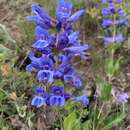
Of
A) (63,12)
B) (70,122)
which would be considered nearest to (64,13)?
(63,12)

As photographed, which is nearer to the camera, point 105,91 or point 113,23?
point 105,91

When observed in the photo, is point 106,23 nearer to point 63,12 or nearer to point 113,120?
point 113,120

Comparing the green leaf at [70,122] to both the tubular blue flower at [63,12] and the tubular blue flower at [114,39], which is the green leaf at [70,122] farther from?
the tubular blue flower at [114,39]

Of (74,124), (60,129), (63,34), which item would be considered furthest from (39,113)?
(63,34)

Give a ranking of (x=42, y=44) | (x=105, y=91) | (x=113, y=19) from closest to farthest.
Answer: (x=42, y=44), (x=105, y=91), (x=113, y=19)

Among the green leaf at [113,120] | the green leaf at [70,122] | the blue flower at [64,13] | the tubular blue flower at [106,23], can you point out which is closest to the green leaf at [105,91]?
the green leaf at [113,120]

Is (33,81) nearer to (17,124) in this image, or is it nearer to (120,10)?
(17,124)

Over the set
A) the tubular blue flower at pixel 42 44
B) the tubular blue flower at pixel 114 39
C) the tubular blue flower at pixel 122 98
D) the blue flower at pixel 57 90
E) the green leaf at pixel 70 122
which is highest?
the tubular blue flower at pixel 42 44

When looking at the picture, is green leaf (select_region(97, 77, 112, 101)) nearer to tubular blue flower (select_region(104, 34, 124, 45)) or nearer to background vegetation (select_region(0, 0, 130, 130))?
background vegetation (select_region(0, 0, 130, 130))

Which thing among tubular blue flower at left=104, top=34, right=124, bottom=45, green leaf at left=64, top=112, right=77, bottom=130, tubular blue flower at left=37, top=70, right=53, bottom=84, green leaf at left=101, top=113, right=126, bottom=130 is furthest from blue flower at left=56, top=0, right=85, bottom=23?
tubular blue flower at left=104, top=34, right=124, bottom=45
